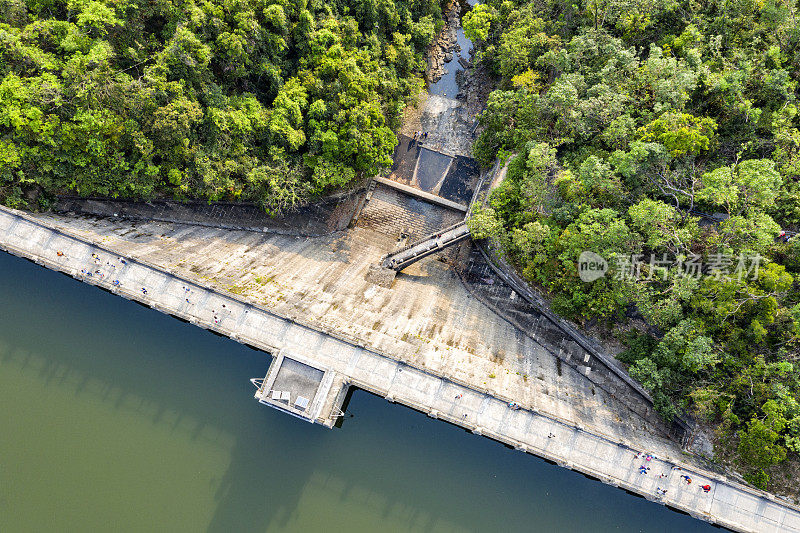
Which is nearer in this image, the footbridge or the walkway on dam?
the walkway on dam

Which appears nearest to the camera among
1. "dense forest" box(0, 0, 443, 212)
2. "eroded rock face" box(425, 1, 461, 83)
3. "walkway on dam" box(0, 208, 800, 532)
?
"walkway on dam" box(0, 208, 800, 532)

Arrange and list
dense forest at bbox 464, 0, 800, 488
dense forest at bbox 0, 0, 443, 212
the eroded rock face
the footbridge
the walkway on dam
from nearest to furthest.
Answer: the walkway on dam, dense forest at bbox 464, 0, 800, 488, dense forest at bbox 0, 0, 443, 212, the footbridge, the eroded rock face

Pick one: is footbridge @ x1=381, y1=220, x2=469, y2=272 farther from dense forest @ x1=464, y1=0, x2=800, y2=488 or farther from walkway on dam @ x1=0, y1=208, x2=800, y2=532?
walkway on dam @ x1=0, y1=208, x2=800, y2=532

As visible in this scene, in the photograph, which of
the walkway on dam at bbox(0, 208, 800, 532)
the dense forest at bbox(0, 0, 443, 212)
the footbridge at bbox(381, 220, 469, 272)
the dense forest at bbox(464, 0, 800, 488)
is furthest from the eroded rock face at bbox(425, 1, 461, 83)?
the walkway on dam at bbox(0, 208, 800, 532)

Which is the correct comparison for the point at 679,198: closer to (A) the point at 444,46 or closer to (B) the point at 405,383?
(B) the point at 405,383

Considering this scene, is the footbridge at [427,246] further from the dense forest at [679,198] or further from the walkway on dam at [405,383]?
the walkway on dam at [405,383]
